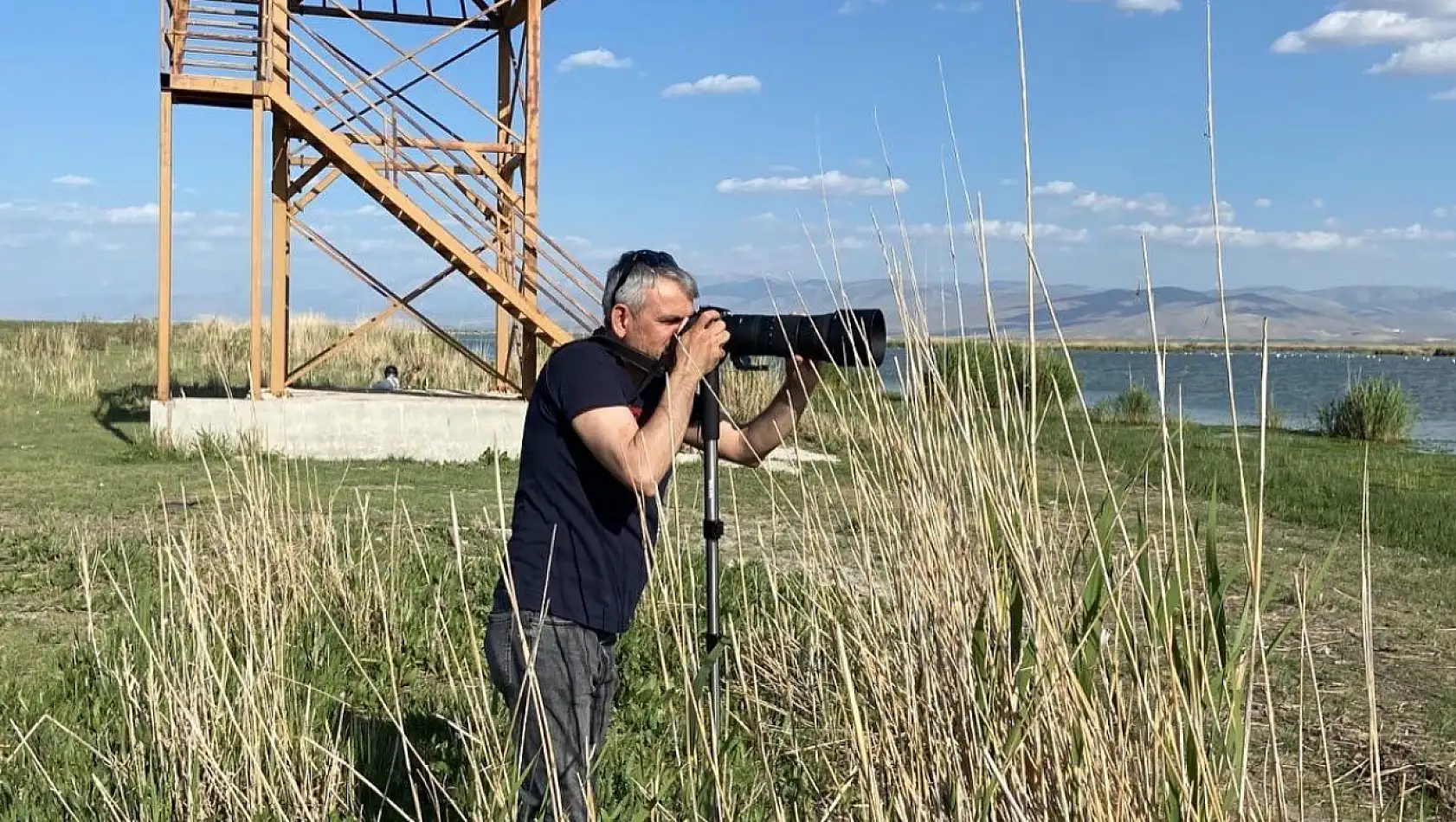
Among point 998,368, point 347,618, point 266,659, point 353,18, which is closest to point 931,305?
point 998,368

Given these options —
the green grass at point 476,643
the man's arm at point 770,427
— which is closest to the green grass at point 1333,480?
the green grass at point 476,643

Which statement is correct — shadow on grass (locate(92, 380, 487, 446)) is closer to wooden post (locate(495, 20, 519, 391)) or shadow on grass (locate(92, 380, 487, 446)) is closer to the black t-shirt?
wooden post (locate(495, 20, 519, 391))

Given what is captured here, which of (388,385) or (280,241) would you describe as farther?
(388,385)

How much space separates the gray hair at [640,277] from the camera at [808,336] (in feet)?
0.30

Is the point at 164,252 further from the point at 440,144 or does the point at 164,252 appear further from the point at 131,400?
the point at 131,400

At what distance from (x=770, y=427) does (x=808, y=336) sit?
1.72ft

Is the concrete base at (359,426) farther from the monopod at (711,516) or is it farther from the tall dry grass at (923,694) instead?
the monopod at (711,516)

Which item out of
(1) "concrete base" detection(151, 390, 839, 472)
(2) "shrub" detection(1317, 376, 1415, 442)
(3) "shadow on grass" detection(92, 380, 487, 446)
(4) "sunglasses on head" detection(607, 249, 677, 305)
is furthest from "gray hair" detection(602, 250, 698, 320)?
(2) "shrub" detection(1317, 376, 1415, 442)

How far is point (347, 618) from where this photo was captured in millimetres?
5703

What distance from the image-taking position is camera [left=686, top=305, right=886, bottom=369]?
3188 mm

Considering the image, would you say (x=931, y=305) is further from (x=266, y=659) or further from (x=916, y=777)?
(x=266, y=659)

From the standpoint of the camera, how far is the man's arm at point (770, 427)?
3.45 metres

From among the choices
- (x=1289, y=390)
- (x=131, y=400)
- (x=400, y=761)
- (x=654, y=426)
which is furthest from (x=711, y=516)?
(x=1289, y=390)

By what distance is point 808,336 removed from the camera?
323 cm
